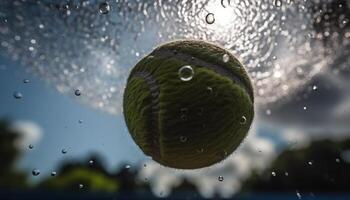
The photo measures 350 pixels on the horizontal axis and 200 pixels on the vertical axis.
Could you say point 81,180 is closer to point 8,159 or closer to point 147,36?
point 8,159

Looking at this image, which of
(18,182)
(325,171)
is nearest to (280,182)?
(325,171)

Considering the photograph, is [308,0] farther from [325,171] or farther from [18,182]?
[18,182]

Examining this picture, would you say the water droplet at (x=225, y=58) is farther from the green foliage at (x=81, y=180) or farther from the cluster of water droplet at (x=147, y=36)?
the green foliage at (x=81, y=180)

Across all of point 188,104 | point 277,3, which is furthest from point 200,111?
point 277,3

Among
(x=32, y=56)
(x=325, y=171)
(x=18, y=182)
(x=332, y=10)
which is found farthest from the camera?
(x=18, y=182)

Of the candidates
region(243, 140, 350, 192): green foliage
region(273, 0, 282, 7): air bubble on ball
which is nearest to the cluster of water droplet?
region(273, 0, 282, 7): air bubble on ball

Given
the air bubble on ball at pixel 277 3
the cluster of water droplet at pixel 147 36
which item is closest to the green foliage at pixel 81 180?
the cluster of water droplet at pixel 147 36
